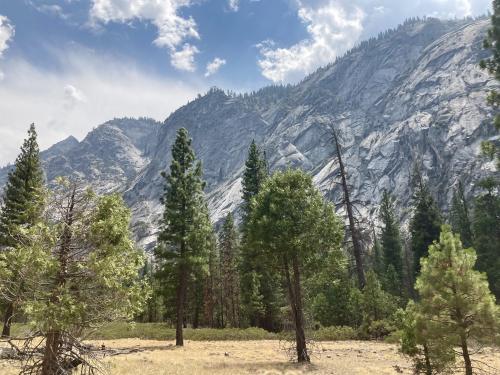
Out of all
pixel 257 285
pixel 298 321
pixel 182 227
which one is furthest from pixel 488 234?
pixel 298 321

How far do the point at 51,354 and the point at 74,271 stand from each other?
79.5 inches

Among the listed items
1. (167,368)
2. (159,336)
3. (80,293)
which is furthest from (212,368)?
(159,336)

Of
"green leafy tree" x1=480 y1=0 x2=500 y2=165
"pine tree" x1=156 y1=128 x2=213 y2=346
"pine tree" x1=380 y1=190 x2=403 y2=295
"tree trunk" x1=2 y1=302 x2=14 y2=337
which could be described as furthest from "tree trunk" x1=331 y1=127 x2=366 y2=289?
"pine tree" x1=380 y1=190 x2=403 y2=295

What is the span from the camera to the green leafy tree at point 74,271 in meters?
9.35

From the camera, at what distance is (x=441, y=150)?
16025cm

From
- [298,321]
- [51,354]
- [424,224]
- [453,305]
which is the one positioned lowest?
[298,321]

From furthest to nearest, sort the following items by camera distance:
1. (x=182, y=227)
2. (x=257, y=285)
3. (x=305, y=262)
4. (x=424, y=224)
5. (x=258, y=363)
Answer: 1. (x=424, y=224)
2. (x=257, y=285)
3. (x=182, y=227)
4. (x=305, y=262)
5. (x=258, y=363)

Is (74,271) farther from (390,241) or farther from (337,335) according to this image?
(390,241)

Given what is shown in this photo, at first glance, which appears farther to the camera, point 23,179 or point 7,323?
point 23,179

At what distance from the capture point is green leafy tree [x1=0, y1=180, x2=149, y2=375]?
368 inches

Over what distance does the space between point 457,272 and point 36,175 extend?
33734 millimetres

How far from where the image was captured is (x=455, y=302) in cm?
1291

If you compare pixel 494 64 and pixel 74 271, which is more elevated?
pixel 494 64

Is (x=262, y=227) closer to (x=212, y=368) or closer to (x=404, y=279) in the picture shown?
(x=212, y=368)
